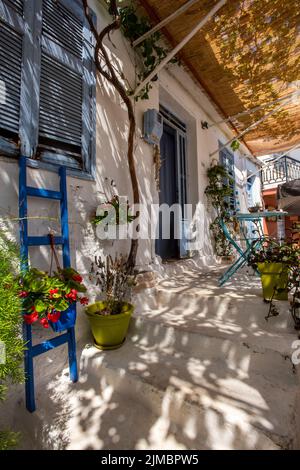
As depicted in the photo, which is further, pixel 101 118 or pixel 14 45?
pixel 101 118

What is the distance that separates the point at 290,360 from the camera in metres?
1.64

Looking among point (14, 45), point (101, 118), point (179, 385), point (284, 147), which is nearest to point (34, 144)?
point (14, 45)

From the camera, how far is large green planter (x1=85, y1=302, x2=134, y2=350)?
205 cm

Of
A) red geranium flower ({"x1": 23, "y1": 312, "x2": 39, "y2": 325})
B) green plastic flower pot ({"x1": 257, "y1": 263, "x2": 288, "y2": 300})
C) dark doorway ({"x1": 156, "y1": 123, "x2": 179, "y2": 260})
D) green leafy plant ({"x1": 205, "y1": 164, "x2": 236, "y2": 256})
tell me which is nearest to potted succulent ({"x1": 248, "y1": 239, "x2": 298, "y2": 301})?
green plastic flower pot ({"x1": 257, "y1": 263, "x2": 288, "y2": 300})

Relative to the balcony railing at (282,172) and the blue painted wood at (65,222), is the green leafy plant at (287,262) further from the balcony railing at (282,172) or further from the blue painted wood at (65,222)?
the balcony railing at (282,172)

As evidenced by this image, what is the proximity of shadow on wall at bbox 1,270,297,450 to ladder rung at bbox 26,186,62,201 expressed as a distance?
136cm

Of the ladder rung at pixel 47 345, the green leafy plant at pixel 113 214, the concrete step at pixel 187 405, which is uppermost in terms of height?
the green leafy plant at pixel 113 214

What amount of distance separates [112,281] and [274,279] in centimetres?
161

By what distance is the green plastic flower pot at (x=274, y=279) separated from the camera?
2.31 meters

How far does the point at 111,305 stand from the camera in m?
2.28

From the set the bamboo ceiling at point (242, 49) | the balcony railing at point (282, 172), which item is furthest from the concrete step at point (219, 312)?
the balcony railing at point (282, 172)

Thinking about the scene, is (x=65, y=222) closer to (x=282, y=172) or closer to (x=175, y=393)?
(x=175, y=393)

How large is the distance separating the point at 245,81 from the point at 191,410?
487cm

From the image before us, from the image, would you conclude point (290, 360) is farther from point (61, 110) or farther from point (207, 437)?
point (61, 110)
